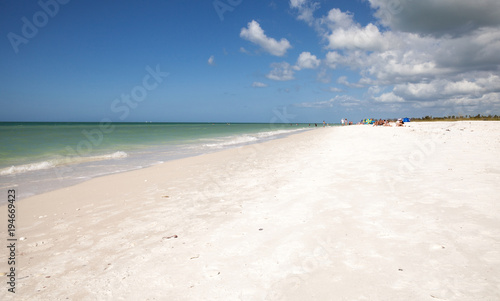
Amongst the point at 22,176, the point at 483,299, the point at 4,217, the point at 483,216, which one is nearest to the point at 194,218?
the point at 483,299

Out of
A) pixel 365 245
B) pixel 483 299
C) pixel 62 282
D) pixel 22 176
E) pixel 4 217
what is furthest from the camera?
pixel 22 176

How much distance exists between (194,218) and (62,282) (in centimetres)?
206

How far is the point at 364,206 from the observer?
447cm

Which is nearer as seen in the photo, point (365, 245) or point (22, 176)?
point (365, 245)

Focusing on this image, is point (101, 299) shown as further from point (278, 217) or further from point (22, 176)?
point (22, 176)

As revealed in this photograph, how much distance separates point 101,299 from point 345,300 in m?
2.43

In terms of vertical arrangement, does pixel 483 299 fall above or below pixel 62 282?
above

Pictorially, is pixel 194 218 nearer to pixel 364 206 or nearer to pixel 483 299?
pixel 364 206

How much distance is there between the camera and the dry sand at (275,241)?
8.29 feet

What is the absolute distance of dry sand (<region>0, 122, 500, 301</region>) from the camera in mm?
2527

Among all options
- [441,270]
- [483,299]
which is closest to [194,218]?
[441,270]

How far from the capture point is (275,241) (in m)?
3.45

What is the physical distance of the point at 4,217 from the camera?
5246 millimetres

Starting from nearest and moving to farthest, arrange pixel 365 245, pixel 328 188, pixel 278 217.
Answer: pixel 365 245 → pixel 278 217 → pixel 328 188
